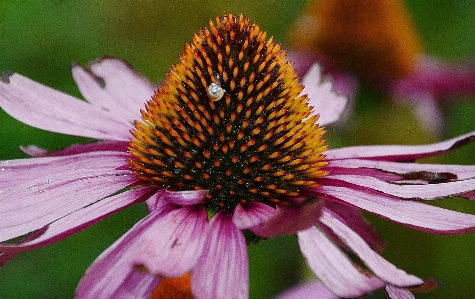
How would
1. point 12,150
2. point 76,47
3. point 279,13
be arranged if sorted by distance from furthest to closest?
1. point 279,13
2. point 76,47
3. point 12,150

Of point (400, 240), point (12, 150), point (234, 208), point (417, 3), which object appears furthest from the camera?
point (417, 3)

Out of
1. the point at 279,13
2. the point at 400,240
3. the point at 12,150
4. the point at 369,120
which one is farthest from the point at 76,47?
the point at 400,240

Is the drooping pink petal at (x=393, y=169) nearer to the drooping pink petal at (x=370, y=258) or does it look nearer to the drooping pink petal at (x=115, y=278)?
the drooping pink petal at (x=370, y=258)

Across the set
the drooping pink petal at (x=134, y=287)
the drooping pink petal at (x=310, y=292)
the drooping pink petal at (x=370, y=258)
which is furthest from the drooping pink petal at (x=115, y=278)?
the drooping pink petal at (x=310, y=292)

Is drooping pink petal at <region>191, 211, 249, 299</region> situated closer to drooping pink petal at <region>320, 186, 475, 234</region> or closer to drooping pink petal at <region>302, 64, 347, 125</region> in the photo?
drooping pink petal at <region>320, 186, 475, 234</region>

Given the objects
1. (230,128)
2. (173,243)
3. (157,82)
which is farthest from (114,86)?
(157,82)

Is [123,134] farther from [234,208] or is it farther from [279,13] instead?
[279,13]

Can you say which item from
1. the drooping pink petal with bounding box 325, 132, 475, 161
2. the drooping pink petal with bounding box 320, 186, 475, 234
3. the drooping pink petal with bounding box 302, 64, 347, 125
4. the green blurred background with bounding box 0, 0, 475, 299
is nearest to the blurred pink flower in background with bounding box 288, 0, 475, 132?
the green blurred background with bounding box 0, 0, 475, 299

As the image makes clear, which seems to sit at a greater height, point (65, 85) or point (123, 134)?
point (65, 85)
